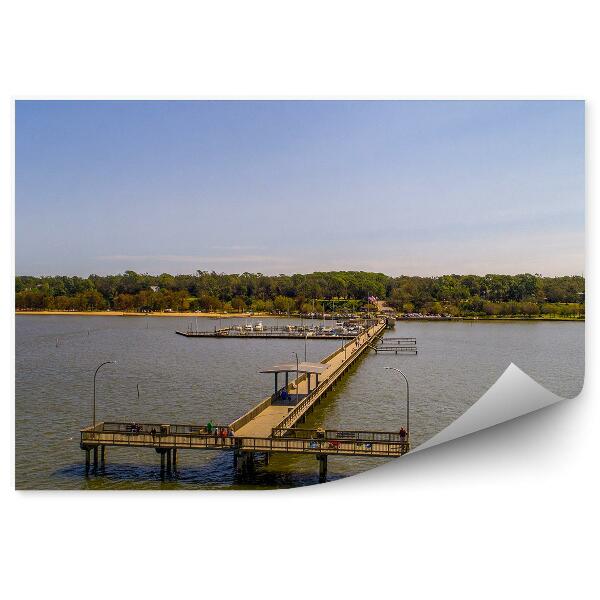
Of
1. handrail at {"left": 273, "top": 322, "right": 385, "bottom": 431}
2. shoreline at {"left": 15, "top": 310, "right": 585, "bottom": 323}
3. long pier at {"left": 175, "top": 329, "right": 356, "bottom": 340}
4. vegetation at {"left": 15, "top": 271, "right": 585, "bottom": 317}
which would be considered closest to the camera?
handrail at {"left": 273, "top": 322, "right": 385, "bottom": 431}

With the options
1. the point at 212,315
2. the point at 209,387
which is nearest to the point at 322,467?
the point at 209,387

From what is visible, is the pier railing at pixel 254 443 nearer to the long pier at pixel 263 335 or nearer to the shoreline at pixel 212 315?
the shoreline at pixel 212 315

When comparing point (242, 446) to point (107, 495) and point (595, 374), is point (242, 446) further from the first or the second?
A: point (595, 374)

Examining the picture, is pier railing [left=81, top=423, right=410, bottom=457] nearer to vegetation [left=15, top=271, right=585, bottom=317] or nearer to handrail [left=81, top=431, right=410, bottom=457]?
handrail [left=81, top=431, right=410, bottom=457]

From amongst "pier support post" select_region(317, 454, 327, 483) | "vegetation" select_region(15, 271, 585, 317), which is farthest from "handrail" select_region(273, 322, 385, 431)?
"vegetation" select_region(15, 271, 585, 317)

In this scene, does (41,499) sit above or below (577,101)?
below
